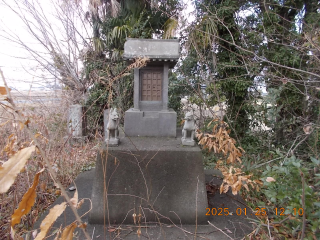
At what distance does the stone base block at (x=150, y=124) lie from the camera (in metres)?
2.84

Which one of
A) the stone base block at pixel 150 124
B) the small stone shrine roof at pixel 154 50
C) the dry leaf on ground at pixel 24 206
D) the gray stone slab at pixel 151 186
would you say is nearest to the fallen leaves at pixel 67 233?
the dry leaf on ground at pixel 24 206

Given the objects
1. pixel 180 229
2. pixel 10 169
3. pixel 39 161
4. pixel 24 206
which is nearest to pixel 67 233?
pixel 24 206

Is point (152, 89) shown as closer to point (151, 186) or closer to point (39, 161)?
point (151, 186)

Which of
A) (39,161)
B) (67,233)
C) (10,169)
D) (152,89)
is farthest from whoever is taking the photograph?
(152,89)

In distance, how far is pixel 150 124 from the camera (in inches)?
113

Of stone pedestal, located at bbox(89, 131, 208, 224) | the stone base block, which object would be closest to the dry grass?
stone pedestal, located at bbox(89, 131, 208, 224)

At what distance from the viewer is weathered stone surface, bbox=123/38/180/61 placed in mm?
2740

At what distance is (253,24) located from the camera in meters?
5.17

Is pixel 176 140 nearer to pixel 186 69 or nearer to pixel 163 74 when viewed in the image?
pixel 163 74

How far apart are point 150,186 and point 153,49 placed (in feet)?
6.21

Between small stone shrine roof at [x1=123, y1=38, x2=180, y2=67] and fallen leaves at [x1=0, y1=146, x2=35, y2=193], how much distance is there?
7.82 ft

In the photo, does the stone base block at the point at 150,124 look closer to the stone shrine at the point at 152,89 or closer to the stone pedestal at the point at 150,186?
the stone shrine at the point at 152,89

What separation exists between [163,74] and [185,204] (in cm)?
184

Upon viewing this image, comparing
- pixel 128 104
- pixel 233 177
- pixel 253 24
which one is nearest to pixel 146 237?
pixel 233 177
